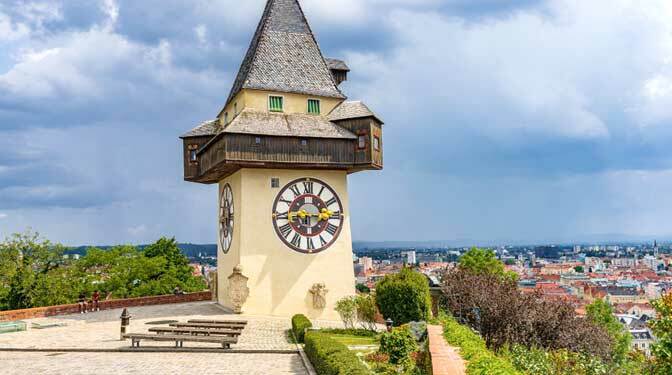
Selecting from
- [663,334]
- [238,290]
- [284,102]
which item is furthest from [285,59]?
[663,334]

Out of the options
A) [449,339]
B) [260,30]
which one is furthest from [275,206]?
[449,339]

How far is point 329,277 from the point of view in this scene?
24.6 metres

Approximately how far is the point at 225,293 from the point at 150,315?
12.2ft

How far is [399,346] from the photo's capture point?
13.1 m

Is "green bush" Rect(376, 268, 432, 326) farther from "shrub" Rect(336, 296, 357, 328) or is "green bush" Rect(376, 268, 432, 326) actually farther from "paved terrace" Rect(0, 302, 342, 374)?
"paved terrace" Rect(0, 302, 342, 374)

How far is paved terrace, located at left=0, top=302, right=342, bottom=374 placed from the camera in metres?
13.6

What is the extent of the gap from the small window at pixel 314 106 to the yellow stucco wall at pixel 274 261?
268 cm

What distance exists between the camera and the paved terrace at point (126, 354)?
13.6 m

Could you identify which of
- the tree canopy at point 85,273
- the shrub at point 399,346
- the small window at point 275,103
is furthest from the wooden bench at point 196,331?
the tree canopy at point 85,273

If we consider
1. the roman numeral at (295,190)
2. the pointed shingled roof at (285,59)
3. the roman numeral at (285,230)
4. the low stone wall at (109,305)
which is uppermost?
the pointed shingled roof at (285,59)

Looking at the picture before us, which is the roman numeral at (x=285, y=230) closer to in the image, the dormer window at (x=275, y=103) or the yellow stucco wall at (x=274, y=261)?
the yellow stucco wall at (x=274, y=261)

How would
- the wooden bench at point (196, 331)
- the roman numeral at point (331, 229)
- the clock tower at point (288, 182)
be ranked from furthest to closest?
→ 1. the roman numeral at point (331, 229)
2. the clock tower at point (288, 182)
3. the wooden bench at point (196, 331)

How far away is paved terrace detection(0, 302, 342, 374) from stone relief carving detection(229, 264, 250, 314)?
1166 millimetres

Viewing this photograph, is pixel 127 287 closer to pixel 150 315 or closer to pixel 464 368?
pixel 150 315
